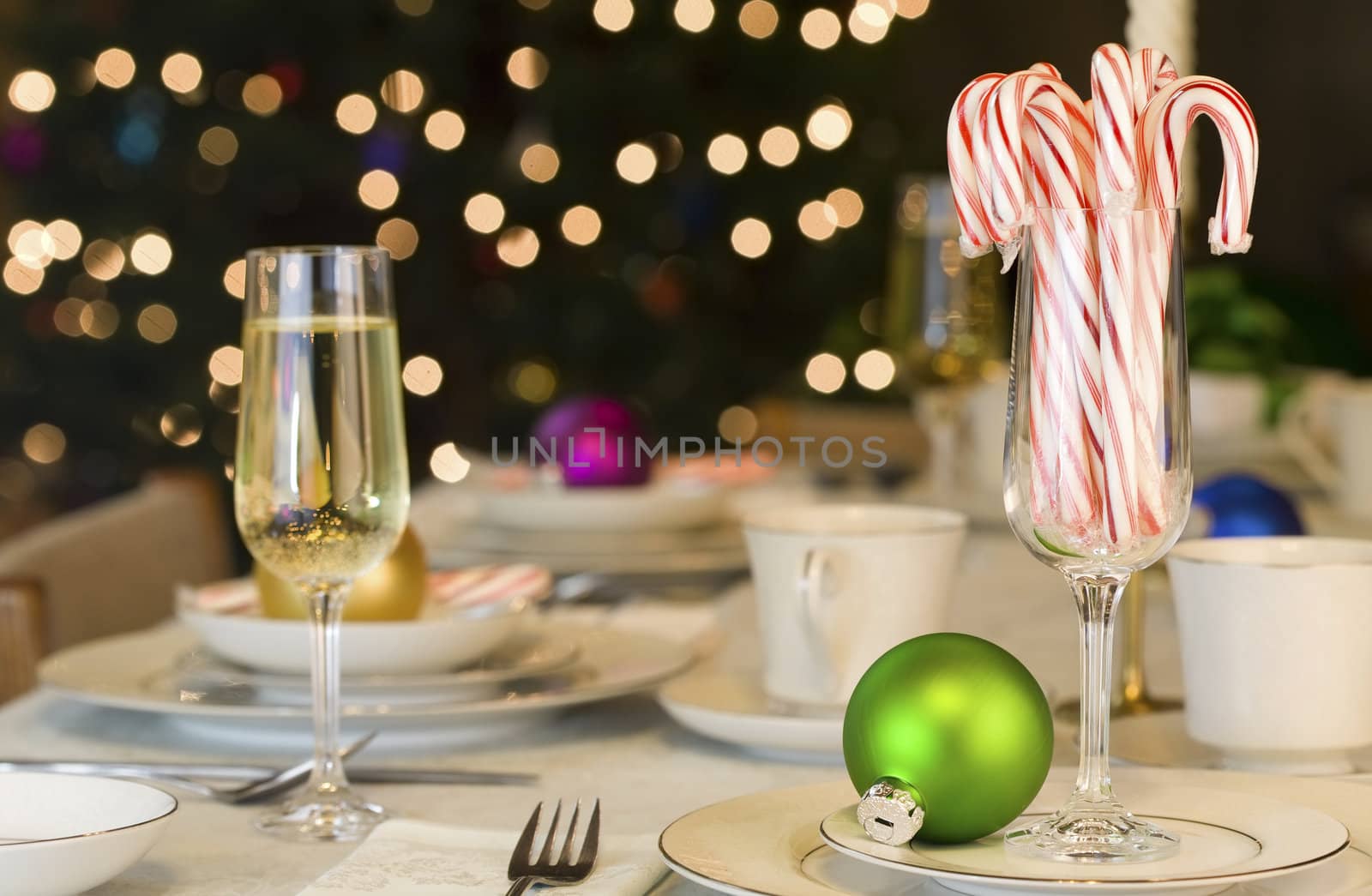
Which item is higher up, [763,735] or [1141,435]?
[1141,435]

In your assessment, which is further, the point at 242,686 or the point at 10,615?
the point at 10,615

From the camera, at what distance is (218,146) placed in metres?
3.91

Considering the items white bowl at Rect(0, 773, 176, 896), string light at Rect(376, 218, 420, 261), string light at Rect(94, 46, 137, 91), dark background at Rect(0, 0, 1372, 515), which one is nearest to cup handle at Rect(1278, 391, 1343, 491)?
white bowl at Rect(0, 773, 176, 896)

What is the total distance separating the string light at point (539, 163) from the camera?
3.88 meters

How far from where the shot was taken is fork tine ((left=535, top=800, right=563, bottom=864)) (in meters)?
0.63

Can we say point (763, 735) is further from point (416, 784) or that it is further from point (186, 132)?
point (186, 132)

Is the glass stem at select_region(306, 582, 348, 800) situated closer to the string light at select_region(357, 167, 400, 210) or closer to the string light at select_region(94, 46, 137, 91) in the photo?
the string light at select_region(357, 167, 400, 210)

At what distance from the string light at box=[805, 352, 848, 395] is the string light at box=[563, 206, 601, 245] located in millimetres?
596

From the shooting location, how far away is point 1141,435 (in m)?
0.58

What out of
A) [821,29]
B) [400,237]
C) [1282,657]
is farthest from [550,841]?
[821,29]

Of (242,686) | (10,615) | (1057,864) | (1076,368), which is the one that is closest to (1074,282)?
(1076,368)

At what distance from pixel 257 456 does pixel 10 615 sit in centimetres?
55

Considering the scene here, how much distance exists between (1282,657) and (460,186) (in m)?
3.29

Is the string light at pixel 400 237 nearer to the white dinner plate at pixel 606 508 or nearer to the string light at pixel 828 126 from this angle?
the string light at pixel 828 126
